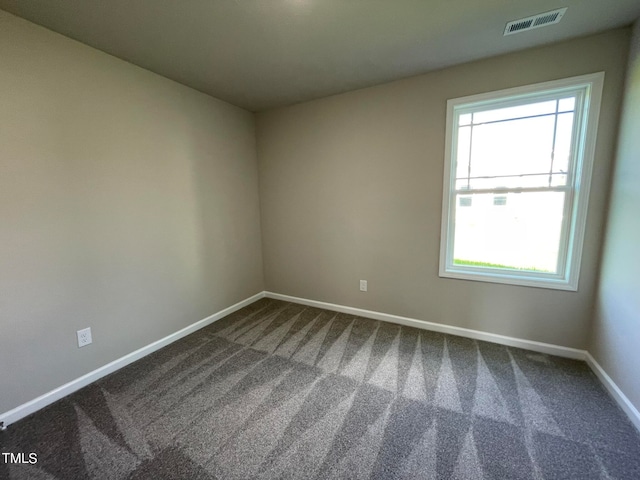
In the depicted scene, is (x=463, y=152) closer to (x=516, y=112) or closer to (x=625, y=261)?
(x=516, y=112)

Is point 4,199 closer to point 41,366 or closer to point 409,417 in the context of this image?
point 41,366

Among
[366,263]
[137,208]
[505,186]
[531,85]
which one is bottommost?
[366,263]

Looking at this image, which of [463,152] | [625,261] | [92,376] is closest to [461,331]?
[625,261]

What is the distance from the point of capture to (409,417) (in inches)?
61.3

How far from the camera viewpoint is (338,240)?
9.79ft

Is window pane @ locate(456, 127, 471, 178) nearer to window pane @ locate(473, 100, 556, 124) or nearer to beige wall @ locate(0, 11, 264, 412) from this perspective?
window pane @ locate(473, 100, 556, 124)

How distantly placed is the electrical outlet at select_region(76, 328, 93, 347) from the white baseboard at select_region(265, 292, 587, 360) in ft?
6.75

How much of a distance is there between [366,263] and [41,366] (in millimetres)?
2730

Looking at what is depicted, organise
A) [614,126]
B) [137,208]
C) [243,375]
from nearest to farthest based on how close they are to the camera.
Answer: [614,126] < [243,375] < [137,208]

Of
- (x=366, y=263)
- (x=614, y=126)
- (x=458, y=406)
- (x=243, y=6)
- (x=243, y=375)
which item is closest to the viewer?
(x=243, y=6)

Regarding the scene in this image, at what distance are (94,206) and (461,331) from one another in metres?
3.33

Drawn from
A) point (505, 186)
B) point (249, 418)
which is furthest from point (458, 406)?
point (505, 186)

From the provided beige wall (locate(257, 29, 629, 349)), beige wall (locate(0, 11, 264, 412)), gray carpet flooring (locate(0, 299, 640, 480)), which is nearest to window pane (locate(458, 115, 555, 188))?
beige wall (locate(257, 29, 629, 349))

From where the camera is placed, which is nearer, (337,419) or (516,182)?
(337,419)
